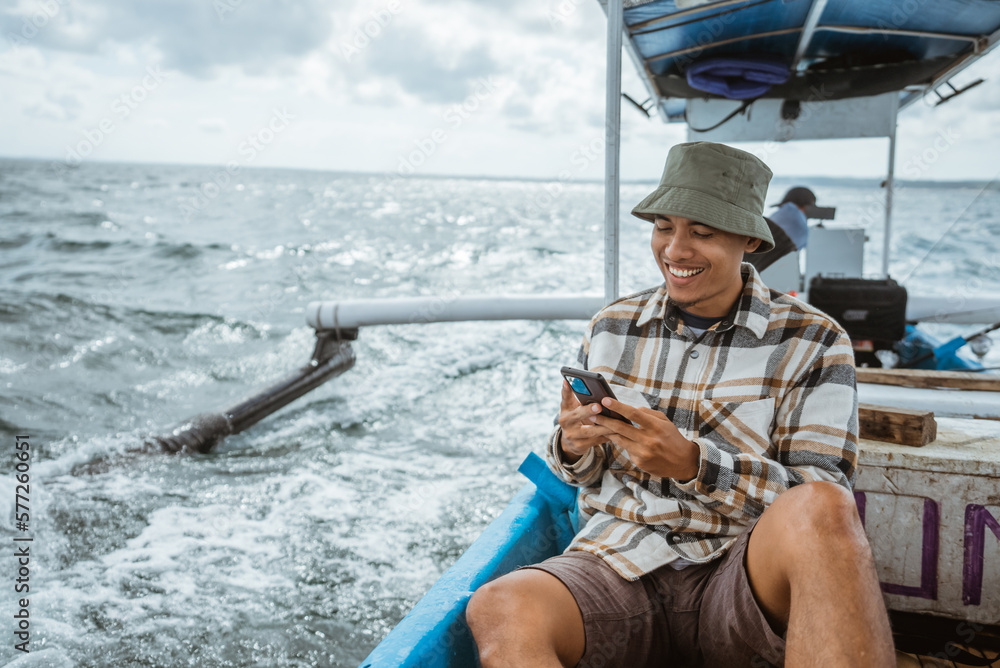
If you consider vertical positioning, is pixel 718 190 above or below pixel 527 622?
above

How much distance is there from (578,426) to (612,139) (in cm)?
176

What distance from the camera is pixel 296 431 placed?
6.53 metres

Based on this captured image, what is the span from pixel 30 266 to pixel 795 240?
15.5m

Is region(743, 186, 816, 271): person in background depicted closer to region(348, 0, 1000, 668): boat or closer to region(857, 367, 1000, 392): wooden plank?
region(348, 0, 1000, 668): boat

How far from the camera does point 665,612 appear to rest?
1717 mm

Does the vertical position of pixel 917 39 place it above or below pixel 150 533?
above


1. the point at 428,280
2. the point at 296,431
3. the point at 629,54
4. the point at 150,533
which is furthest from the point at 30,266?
the point at 629,54

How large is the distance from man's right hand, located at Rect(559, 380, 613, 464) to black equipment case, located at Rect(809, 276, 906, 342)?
352 centimetres

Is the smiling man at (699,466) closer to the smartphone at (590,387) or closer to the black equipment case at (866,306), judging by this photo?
the smartphone at (590,387)

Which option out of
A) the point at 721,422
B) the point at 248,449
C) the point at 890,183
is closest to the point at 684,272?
the point at 721,422

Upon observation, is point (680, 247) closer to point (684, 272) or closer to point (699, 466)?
point (684, 272)

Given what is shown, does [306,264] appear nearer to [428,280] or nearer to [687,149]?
[428,280]

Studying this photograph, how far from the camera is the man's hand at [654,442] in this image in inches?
61.1

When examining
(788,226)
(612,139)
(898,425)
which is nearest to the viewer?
(898,425)
